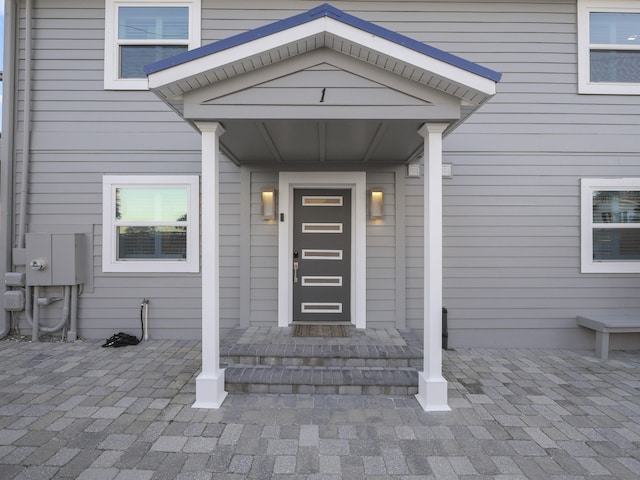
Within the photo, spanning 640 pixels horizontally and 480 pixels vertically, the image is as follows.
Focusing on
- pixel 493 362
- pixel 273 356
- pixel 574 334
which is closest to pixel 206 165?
pixel 273 356

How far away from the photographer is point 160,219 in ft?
14.9

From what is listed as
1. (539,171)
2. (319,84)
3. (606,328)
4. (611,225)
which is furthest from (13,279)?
(611,225)

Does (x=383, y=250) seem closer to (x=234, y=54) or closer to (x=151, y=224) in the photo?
(x=234, y=54)

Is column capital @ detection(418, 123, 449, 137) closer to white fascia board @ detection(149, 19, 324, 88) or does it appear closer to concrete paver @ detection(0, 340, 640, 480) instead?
white fascia board @ detection(149, 19, 324, 88)

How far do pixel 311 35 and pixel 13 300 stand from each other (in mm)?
4835

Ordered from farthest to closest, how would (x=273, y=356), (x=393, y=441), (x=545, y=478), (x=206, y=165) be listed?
(x=273, y=356) < (x=206, y=165) < (x=393, y=441) < (x=545, y=478)

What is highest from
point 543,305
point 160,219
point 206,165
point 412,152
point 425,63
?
point 425,63

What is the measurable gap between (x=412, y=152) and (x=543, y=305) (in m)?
2.64

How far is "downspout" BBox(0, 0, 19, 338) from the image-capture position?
441 centimetres

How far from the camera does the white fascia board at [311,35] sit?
2584 millimetres

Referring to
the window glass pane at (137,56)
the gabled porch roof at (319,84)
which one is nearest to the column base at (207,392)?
the gabled porch roof at (319,84)

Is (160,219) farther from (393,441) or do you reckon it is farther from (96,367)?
(393,441)

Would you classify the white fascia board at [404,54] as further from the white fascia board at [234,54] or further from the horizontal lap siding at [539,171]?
the horizontal lap siding at [539,171]

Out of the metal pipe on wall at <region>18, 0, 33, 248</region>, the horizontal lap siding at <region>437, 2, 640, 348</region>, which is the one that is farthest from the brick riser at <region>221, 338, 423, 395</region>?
the metal pipe on wall at <region>18, 0, 33, 248</region>
